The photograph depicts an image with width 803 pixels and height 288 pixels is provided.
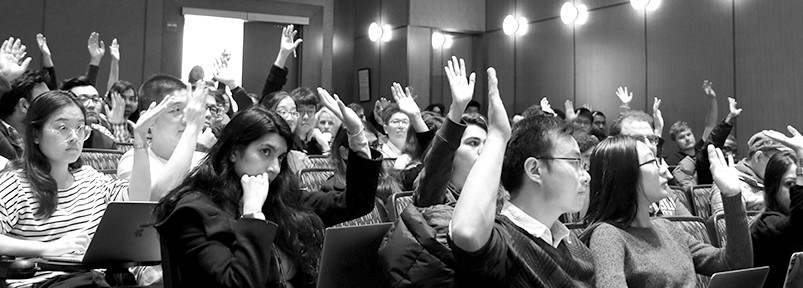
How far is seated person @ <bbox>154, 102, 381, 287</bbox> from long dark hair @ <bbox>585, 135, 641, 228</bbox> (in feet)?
3.30

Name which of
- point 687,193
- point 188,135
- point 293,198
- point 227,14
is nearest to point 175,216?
point 293,198

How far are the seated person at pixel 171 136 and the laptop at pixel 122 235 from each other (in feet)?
1.21

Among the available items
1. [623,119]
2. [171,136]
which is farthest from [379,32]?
[171,136]

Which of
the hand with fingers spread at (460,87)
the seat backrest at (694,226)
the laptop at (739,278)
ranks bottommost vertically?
the laptop at (739,278)

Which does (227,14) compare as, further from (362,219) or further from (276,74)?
(362,219)

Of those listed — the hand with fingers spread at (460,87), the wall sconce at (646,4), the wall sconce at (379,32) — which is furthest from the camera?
the wall sconce at (379,32)

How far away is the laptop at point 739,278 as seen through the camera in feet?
7.44

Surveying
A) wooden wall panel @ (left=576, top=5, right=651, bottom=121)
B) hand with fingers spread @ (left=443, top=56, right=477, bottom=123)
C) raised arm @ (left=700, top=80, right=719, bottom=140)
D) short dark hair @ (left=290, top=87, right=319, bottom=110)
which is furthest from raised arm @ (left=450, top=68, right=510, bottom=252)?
wooden wall panel @ (left=576, top=5, right=651, bottom=121)

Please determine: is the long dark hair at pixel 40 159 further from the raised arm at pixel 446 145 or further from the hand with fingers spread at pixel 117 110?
the hand with fingers spread at pixel 117 110

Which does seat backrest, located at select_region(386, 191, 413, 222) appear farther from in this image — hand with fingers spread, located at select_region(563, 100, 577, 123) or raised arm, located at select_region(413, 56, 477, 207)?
hand with fingers spread, located at select_region(563, 100, 577, 123)

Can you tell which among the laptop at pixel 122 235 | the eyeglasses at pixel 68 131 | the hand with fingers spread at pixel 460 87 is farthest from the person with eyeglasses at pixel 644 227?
the eyeglasses at pixel 68 131

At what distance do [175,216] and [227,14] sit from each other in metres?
8.42

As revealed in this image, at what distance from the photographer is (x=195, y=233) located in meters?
2.22

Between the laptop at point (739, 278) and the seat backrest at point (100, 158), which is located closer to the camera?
the laptop at point (739, 278)
